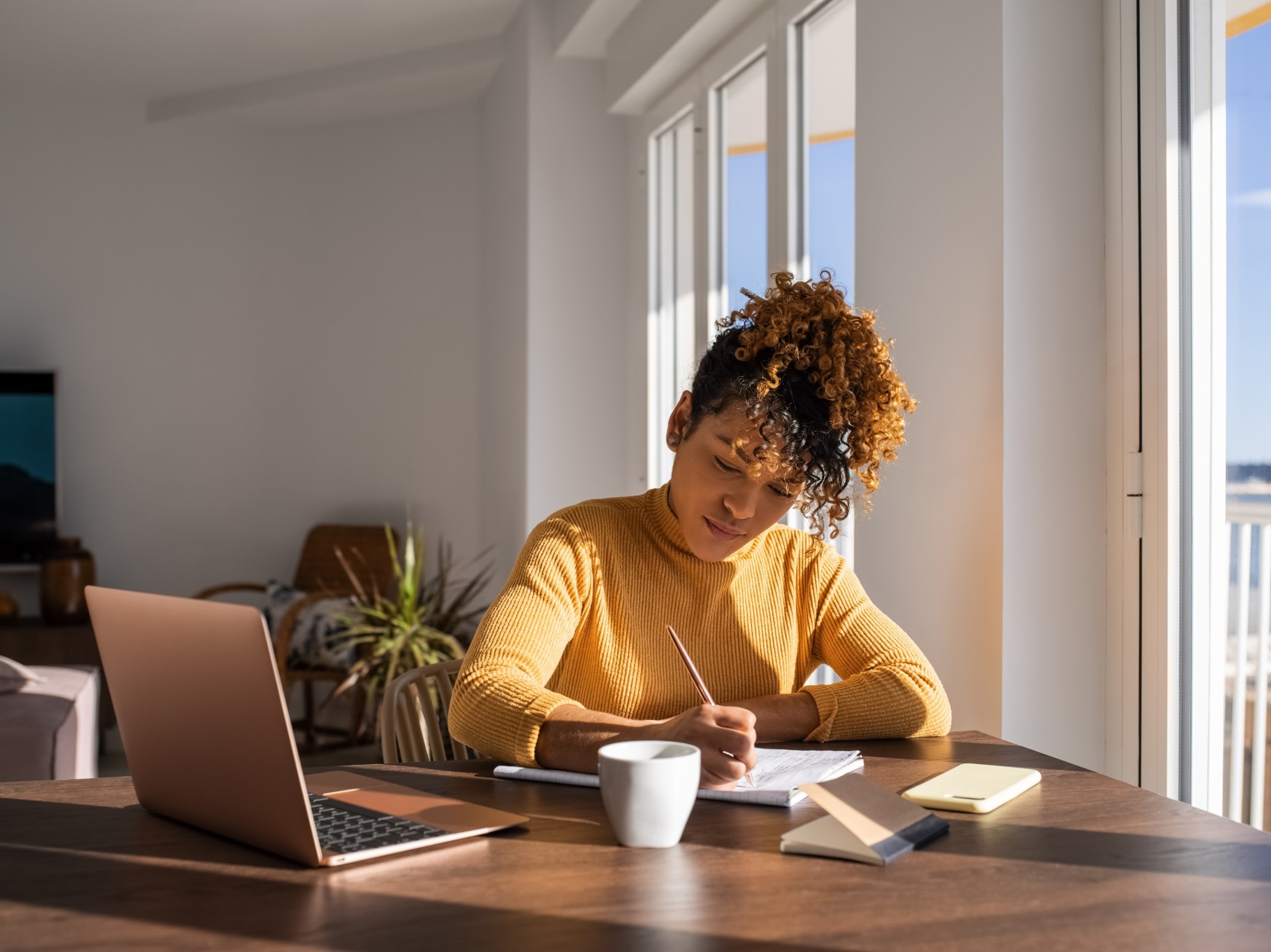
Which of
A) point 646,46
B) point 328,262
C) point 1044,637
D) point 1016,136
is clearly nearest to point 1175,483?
point 1044,637

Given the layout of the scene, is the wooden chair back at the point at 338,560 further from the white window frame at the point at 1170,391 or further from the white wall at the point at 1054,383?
the white window frame at the point at 1170,391

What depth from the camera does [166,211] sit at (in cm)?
500

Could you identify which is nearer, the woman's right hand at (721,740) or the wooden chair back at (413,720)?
the woman's right hand at (721,740)

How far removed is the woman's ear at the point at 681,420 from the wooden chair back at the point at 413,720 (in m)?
0.40

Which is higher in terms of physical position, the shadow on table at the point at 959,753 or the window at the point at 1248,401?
the window at the point at 1248,401

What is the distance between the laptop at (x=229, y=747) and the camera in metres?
0.87

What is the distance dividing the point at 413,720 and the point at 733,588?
47 cm

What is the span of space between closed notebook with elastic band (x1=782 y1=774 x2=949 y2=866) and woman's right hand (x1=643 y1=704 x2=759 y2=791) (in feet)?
0.32

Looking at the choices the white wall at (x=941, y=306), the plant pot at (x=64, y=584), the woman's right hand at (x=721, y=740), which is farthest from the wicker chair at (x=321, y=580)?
the woman's right hand at (x=721, y=740)

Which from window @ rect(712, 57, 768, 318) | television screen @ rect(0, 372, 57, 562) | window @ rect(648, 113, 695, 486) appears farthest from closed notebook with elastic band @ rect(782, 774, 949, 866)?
television screen @ rect(0, 372, 57, 562)

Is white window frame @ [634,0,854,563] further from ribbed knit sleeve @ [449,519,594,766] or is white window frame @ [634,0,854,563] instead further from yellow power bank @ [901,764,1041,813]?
yellow power bank @ [901,764,1041,813]

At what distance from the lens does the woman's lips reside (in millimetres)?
1477

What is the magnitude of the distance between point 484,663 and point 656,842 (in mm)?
423

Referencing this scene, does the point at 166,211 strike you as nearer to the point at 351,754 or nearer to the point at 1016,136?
the point at 351,754
